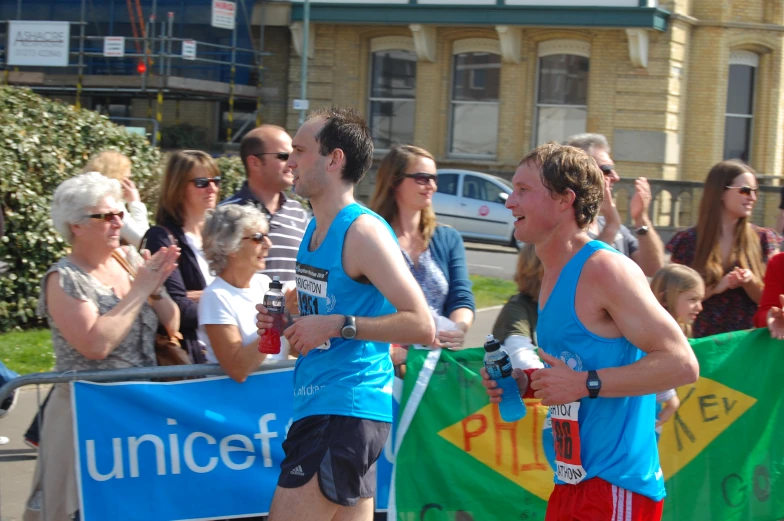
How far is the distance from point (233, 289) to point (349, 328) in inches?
47.7

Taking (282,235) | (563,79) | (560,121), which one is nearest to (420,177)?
(282,235)

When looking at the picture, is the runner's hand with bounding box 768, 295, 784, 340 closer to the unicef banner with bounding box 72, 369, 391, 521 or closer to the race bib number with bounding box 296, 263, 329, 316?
the unicef banner with bounding box 72, 369, 391, 521

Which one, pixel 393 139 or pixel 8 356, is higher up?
pixel 393 139

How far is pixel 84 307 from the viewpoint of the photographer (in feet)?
13.3

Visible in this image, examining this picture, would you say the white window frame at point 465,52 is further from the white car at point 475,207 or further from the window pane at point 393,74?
the white car at point 475,207

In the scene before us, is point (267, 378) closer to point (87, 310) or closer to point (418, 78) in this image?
point (87, 310)

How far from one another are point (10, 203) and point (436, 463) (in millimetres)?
5930

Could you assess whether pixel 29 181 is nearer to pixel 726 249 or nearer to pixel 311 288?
pixel 726 249

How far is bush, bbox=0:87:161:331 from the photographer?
29.8 feet

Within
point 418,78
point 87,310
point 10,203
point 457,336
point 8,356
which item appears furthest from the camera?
point 418,78

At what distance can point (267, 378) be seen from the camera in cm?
453

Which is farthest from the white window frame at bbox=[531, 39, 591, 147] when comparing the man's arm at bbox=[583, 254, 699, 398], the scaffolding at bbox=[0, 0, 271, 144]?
the man's arm at bbox=[583, 254, 699, 398]

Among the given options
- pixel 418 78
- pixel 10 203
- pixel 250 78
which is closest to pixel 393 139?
pixel 418 78

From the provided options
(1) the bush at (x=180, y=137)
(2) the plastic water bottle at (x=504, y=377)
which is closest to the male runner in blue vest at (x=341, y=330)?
(2) the plastic water bottle at (x=504, y=377)
